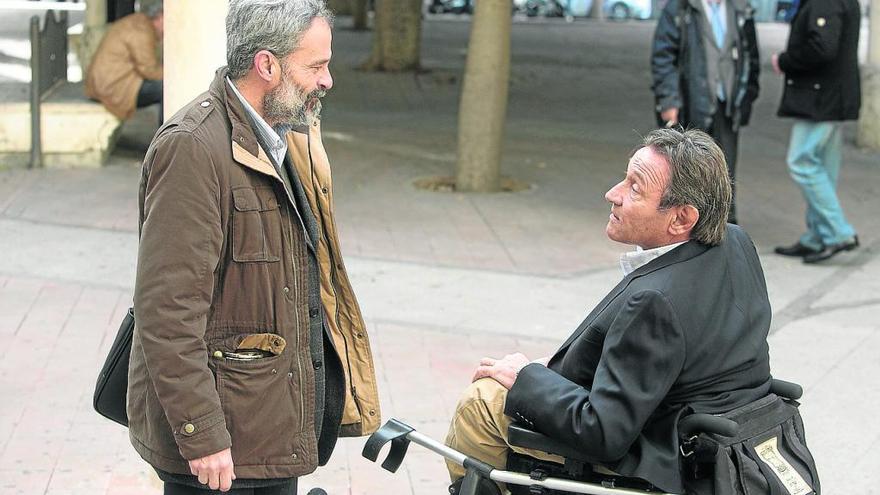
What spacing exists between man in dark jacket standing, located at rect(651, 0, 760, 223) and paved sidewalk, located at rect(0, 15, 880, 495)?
991 mm

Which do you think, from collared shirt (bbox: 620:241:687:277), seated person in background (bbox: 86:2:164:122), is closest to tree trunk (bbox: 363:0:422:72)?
seated person in background (bbox: 86:2:164:122)

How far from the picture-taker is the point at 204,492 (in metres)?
3.25

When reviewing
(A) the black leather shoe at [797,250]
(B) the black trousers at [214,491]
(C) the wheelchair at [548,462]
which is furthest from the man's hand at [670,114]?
(B) the black trousers at [214,491]

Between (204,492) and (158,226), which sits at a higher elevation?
(158,226)

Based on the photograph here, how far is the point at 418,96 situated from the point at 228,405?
13716mm

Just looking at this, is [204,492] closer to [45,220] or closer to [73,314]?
[73,314]

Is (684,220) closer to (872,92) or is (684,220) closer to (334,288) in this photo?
(334,288)

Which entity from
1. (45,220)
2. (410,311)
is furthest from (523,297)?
(45,220)

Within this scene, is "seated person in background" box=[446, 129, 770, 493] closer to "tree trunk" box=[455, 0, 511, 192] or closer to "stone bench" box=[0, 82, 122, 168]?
"tree trunk" box=[455, 0, 511, 192]

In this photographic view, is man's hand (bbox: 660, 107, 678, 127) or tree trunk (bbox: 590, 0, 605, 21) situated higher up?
man's hand (bbox: 660, 107, 678, 127)

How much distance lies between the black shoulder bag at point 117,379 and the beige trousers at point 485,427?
88cm

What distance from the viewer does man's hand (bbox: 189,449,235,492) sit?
9.86ft

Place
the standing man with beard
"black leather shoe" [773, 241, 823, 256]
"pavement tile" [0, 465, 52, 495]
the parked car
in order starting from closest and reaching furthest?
the standing man with beard → "pavement tile" [0, 465, 52, 495] → "black leather shoe" [773, 241, 823, 256] → the parked car

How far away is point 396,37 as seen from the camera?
19.2 metres
